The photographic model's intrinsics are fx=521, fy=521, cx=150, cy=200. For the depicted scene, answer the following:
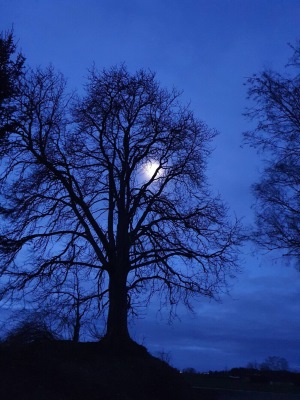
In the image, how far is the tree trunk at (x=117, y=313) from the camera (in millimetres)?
19766

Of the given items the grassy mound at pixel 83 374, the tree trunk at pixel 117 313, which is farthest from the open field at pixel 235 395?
the tree trunk at pixel 117 313

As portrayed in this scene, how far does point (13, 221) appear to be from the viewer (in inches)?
791

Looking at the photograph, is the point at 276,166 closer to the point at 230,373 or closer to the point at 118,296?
the point at 118,296

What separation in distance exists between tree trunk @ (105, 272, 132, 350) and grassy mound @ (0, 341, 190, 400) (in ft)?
1.46

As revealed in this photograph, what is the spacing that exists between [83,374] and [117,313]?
14.5 ft

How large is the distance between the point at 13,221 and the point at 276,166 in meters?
10.1

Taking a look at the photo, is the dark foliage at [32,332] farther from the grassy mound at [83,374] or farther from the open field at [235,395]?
the open field at [235,395]

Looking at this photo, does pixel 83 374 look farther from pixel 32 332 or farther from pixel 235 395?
pixel 235 395

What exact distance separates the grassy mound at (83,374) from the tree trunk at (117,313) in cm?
45

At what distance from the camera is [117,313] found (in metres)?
20.3

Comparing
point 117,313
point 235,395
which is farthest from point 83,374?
point 235,395

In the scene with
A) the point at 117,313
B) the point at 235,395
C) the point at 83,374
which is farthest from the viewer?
the point at 235,395

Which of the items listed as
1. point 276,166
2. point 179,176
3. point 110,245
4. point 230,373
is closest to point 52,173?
point 110,245

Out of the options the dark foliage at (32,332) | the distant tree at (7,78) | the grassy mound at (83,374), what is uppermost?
the distant tree at (7,78)
